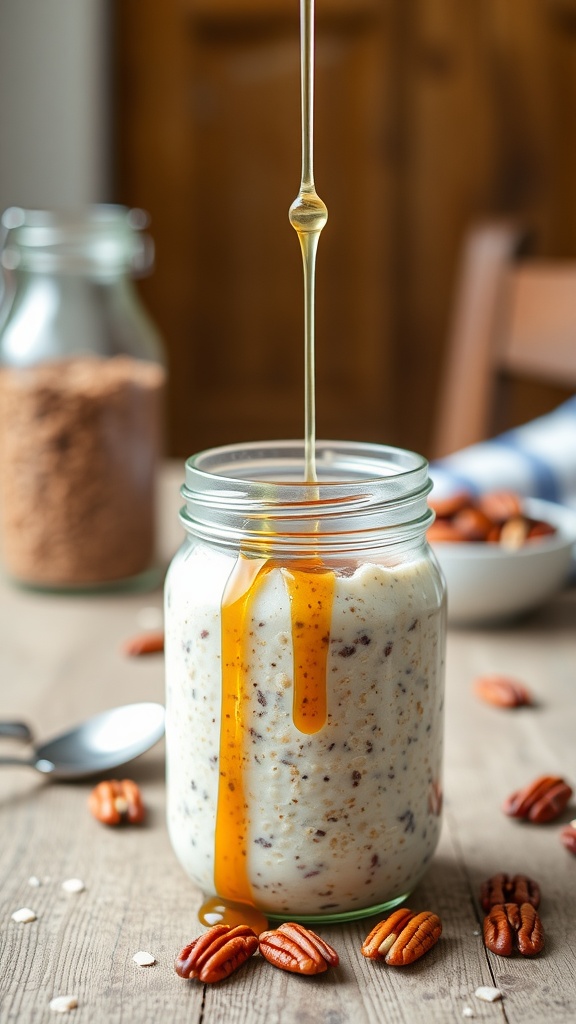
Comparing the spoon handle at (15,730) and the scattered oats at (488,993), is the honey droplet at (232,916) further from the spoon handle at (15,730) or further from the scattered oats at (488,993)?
the spoon handle at (15,730)

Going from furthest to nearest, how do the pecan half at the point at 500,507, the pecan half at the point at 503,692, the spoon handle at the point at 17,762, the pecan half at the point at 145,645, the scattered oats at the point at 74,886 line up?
1. the pecan half at the point at 500,507
2. the pecan half at the point at 145,645
3. the pecan half at the point at 503,692
4. the spoon handle at the point at 17,762
5. the scattered oats at the point at 74,886

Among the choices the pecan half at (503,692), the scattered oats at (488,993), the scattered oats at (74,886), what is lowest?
the pecan half at (503,692)

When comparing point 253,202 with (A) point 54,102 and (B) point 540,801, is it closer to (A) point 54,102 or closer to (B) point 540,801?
(A) point 54,102

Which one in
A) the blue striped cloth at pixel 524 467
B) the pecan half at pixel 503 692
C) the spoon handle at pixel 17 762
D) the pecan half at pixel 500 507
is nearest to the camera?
the spoon handle at pixel 17 762

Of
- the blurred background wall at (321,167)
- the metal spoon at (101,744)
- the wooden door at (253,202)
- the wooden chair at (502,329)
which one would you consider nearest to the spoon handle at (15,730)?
the metal spoon at (101,744)

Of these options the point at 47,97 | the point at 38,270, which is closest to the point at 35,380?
the point at 38,270
